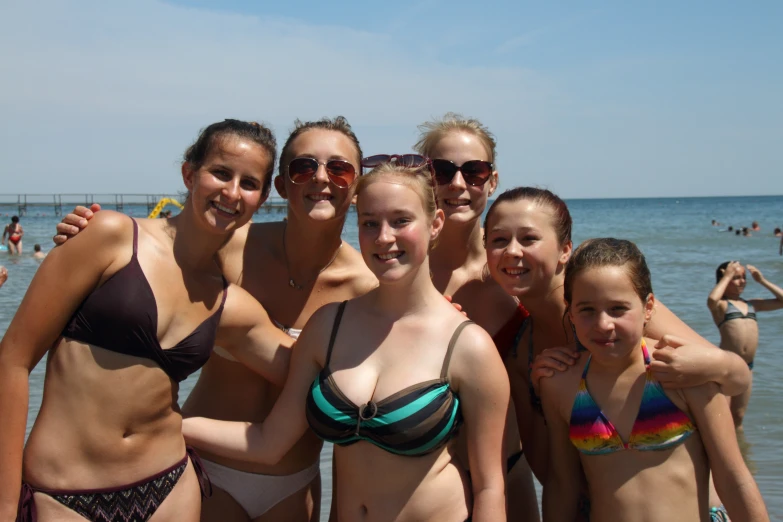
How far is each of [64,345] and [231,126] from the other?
43.8 inches

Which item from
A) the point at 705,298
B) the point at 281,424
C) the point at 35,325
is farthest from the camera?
the point at 705,298

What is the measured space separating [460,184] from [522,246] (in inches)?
27.5

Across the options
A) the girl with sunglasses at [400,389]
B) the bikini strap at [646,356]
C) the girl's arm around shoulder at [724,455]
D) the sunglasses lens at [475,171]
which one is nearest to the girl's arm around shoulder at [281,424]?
the girl with sunglasses at [400,389]

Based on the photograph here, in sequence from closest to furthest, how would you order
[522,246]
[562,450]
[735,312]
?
[562,450] → [522,246] → [735,312]

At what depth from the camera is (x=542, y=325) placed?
3604 mm

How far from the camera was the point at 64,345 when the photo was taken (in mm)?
2674

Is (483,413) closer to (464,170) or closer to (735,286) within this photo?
(464,170)

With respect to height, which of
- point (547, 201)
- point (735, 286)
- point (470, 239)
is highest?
point (547, 201)

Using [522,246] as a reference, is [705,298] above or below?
below

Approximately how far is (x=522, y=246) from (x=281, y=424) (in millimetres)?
1314

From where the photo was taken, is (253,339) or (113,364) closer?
(113,364)

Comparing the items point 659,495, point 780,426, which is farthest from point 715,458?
point 780,426

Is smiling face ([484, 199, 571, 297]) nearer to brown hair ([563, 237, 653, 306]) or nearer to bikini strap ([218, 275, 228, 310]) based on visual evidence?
brown hair ([563, 237, 653, 306])

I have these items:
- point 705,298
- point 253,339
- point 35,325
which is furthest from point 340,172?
point 705,298
